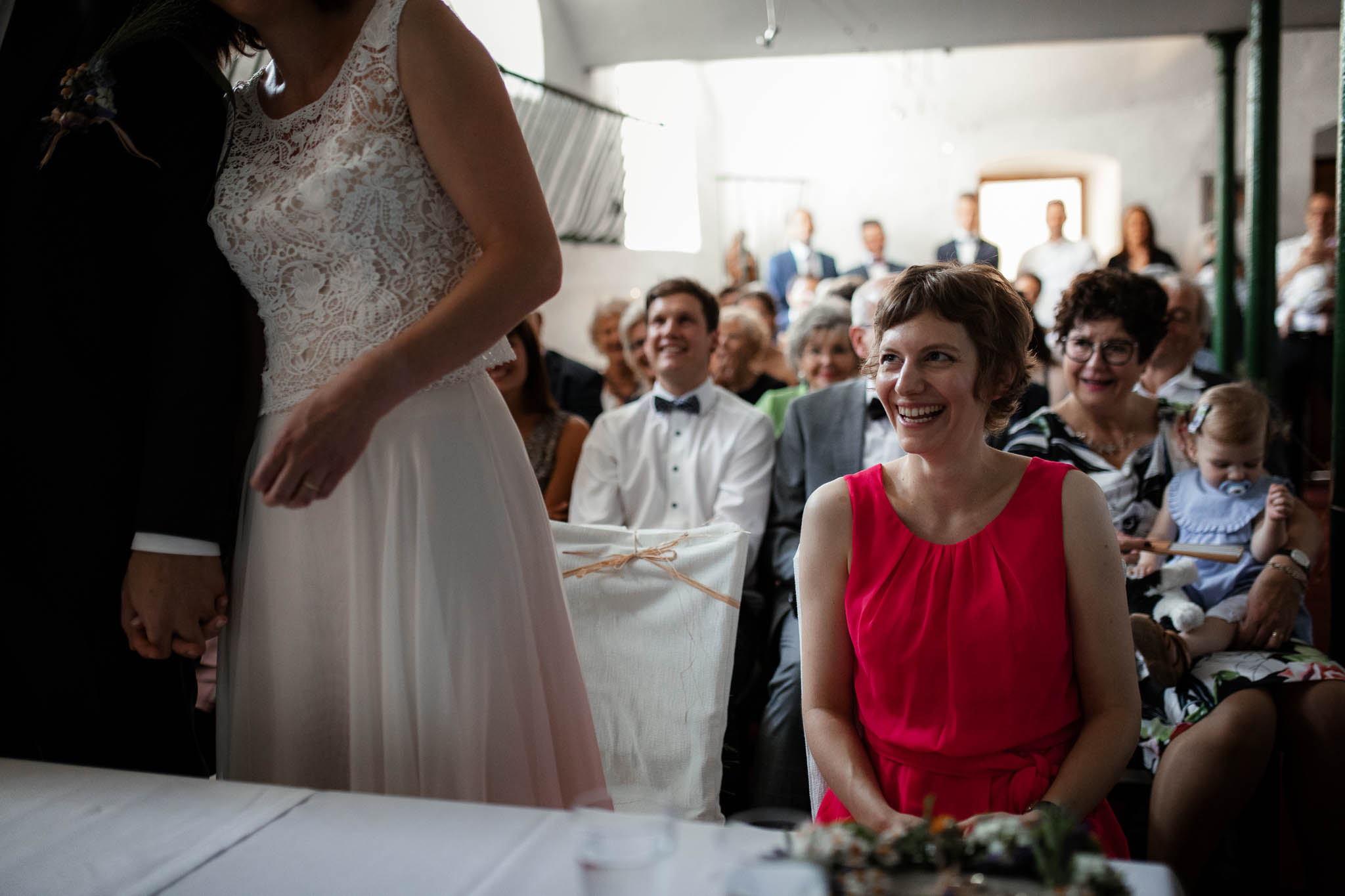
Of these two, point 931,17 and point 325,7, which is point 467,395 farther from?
point 931,17

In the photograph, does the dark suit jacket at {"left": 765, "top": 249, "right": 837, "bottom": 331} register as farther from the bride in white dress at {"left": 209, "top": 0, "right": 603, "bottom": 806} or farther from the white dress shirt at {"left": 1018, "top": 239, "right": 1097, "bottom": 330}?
the bride in white dress at {"left": 209, "top": 0, "right": 603, "bottom": 806}

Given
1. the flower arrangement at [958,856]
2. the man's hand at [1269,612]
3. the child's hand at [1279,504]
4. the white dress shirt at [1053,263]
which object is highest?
the white dress shirt at [1053,263]

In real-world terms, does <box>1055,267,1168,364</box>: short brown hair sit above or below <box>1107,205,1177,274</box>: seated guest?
below

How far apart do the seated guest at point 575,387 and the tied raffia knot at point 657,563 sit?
2.84 m

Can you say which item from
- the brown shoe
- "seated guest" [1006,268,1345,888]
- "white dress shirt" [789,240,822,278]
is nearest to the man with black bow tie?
"seated guest" [1006,268,1345,888]

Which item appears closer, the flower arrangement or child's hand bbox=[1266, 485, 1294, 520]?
the flower arrangement

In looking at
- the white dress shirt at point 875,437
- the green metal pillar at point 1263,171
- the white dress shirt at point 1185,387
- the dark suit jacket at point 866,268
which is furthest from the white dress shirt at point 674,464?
the dark suit jacket at point 866,268

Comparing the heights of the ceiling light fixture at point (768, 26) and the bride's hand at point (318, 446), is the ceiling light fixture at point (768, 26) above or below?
above

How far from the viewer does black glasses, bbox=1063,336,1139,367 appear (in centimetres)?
262

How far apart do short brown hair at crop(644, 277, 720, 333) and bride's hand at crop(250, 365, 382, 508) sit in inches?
107

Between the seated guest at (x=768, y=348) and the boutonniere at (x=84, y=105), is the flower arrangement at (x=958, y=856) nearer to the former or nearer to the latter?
the boutonniere at (x=84, y=105)

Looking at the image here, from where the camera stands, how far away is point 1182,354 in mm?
3803

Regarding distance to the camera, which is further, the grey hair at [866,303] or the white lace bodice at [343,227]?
the grey hair at [866,303]

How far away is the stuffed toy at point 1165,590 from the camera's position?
7.58 feet
